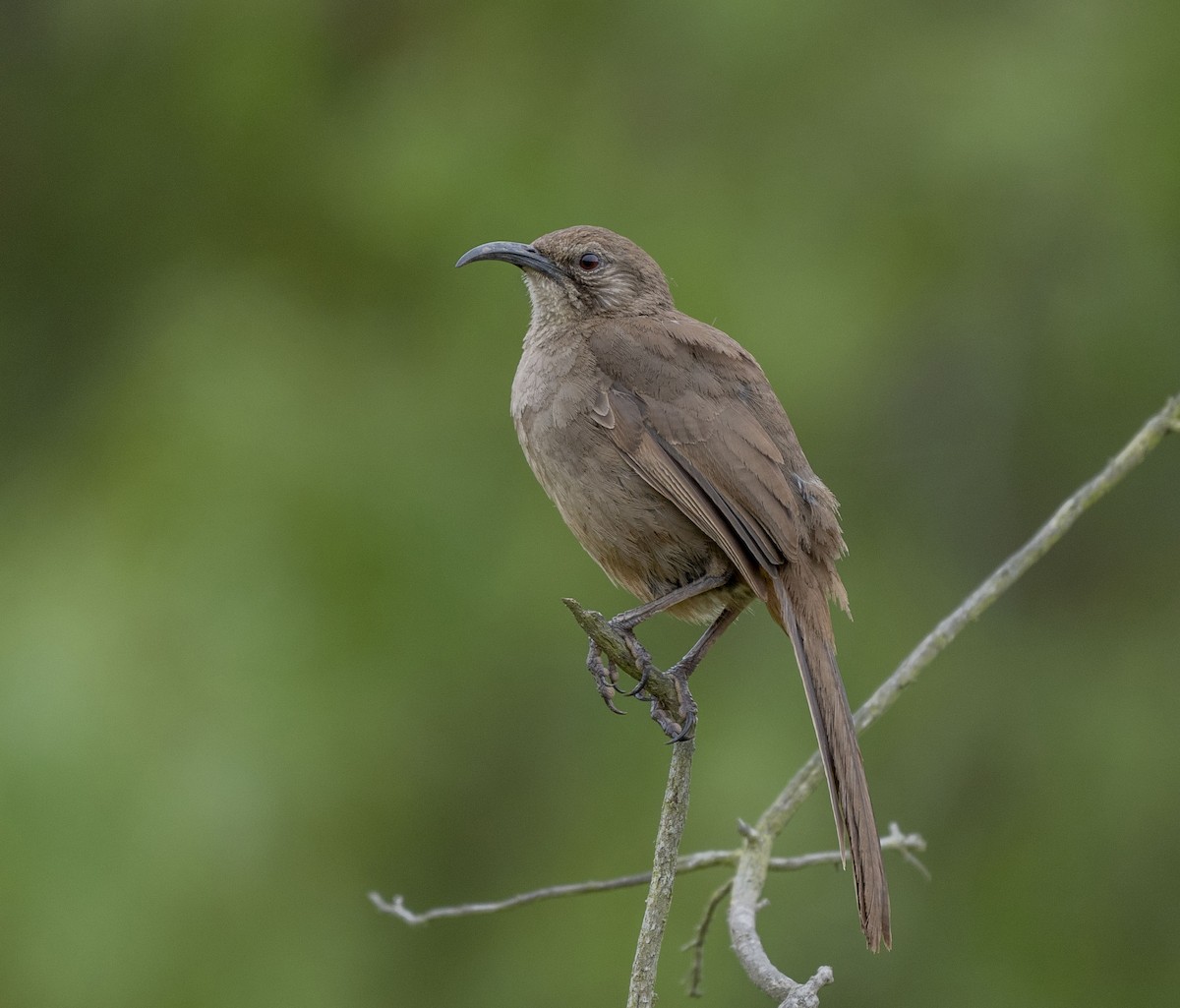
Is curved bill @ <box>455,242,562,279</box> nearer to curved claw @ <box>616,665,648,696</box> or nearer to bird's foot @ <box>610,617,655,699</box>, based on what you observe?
bird's foot @ <box>610,617,655,699</box>

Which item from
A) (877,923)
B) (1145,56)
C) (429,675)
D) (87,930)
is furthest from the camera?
(1145,56)

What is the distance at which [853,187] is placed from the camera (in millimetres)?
8094

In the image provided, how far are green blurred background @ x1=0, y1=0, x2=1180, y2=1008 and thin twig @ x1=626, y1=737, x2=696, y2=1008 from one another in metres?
3.53

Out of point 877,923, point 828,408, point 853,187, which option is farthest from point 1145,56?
point 877,923

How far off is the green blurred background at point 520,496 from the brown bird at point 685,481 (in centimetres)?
261

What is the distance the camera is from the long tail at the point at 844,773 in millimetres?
3420

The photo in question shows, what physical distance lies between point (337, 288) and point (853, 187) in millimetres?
2603

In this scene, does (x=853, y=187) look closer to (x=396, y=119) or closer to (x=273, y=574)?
(x=396, y=119)

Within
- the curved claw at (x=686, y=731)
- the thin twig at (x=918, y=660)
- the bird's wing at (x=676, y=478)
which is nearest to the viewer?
the curved claw at (x=686, y=731)

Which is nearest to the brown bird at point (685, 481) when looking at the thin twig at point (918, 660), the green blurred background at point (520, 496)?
the thin twig at point (918, 660)

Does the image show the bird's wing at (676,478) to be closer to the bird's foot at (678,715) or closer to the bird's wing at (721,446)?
the bird's wing at (721,446)

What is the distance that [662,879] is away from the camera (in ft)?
10.8

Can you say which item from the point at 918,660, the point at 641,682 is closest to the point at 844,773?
the point at 918,660

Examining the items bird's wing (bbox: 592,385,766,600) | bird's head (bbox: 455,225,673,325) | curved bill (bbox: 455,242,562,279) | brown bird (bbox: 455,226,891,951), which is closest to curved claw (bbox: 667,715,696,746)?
brown bird (bbox: 455,226,891,951)
